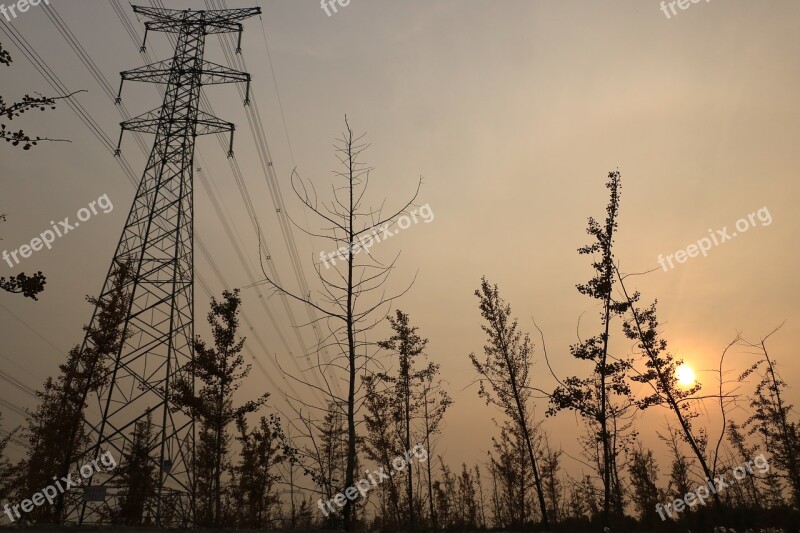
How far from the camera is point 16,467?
99.5 ft

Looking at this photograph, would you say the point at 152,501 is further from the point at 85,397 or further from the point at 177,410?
the point at 85,397

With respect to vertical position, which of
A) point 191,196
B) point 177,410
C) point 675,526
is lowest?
point 675,526

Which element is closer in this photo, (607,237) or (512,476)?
(607,237)

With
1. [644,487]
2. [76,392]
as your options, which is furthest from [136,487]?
[644,487]

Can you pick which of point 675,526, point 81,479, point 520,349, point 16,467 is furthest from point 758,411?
point 16,467

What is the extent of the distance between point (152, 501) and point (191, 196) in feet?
39.0

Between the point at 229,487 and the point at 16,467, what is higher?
the point at 16,467

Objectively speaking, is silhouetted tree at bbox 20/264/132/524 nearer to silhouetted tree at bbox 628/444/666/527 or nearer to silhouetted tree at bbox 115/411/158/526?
silhouetted tree at bbox 115/411/158/526

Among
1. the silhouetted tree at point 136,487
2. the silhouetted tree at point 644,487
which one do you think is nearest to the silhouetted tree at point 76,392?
the silhouetted tree at point 136,487

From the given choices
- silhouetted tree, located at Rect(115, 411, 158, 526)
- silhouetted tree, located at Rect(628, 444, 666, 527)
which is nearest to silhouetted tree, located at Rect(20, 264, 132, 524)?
silhouetted tree, located at Rect(115, 411, 158, 526)

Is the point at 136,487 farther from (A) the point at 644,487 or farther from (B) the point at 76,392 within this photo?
(A) the point at 644,487

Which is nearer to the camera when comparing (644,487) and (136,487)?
(136,487)

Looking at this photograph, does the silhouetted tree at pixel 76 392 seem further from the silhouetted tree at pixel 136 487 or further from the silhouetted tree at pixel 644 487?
the silhouetted tree at pixel 644 487

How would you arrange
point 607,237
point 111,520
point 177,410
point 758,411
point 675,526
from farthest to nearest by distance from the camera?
point 758,411 → point 177,410 → point 111,520 → point 607,237 → point 675,526
